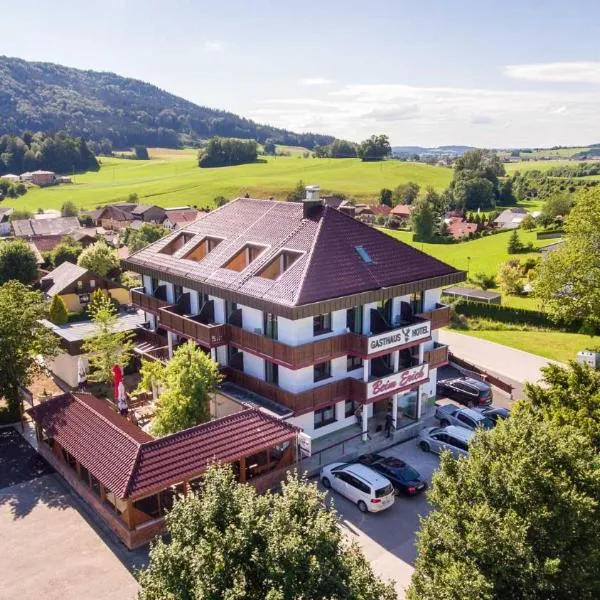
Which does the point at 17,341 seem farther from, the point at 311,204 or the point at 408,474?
the point at 408,474

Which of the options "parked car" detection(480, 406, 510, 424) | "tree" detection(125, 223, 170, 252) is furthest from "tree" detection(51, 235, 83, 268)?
"parked car" detection(480, 406, 510, 424)

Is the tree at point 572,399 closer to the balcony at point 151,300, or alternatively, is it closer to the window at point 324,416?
the window at point 324,416

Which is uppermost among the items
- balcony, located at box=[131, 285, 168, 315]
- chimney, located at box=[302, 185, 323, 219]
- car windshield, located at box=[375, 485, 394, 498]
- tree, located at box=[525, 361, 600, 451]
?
chimney, located at box=[302, 185, 323, 219]

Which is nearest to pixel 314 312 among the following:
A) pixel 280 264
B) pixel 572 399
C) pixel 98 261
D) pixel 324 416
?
pixel 280 264

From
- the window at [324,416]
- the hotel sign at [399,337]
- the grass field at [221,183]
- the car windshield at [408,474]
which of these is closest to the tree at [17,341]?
the window at [324,416]

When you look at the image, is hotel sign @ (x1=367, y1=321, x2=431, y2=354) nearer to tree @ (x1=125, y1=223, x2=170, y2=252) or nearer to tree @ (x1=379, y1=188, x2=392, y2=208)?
tree @ (x1=125, y1=223, x2=170, y2=252)
